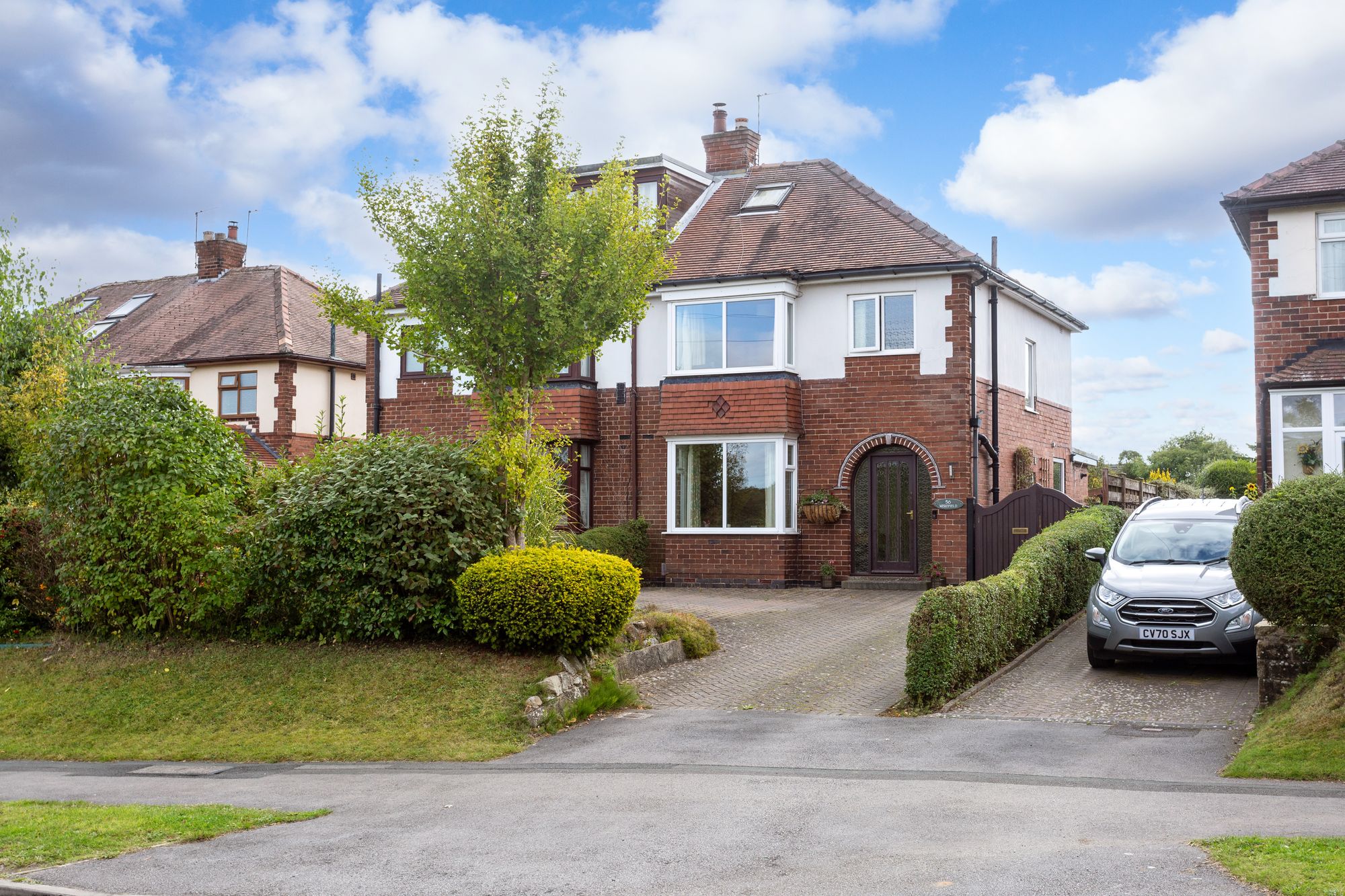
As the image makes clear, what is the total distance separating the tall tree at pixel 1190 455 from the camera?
58.7m

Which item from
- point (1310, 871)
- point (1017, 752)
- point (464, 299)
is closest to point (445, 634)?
point (464, 299)

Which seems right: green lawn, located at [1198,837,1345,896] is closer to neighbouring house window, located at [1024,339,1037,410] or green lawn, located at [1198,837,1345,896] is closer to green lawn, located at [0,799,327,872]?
green lawn, located at [0,799,327,872]

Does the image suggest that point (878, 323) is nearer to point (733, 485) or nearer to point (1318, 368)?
point (733, 485)

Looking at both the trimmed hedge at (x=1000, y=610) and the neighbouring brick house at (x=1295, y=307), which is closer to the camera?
the trimmed hedge at (x=1000, y=610)

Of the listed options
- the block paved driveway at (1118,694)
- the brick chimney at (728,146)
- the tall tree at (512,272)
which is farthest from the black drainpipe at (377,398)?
the block paved driveway at (1118,694)

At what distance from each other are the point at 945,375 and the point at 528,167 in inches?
418

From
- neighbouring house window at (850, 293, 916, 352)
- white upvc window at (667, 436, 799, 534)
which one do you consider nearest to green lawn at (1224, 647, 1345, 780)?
neighbouring house window at (850, 293, 916, 352)

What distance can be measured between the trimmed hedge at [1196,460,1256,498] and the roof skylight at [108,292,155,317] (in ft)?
118

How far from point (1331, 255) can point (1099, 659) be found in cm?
965

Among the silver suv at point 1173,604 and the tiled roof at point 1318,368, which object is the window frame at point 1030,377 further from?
the silver suv at point 1173,604

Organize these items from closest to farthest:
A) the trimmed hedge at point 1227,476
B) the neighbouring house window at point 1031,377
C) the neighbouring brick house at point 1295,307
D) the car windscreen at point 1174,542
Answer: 1. the car windscreen at point 1174,542
2. the neighbouring brick house at point 1295,307
3. the neighbouring house window at point 1031,377
4. the trimmed hedge at point 1227,476

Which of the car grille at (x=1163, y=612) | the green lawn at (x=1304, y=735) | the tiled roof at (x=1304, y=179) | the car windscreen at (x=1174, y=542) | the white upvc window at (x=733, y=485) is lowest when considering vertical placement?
the green lawn at (x=1304, y=735)

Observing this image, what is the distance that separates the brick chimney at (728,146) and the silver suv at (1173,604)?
17374mm

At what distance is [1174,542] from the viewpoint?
14.8 m
